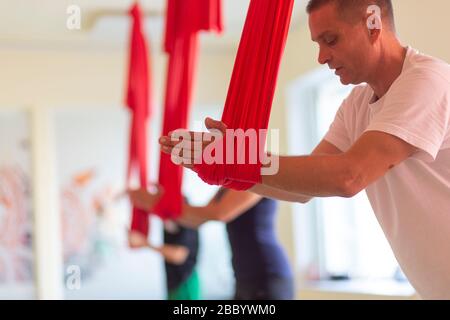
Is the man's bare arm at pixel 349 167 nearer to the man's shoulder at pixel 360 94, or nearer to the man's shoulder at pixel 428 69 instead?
the man's shoulder at pixel 428 69

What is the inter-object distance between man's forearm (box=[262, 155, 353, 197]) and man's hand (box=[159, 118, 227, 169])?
0.10 meters

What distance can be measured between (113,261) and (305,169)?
350 cm

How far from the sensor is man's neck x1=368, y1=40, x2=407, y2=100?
1.28 metres

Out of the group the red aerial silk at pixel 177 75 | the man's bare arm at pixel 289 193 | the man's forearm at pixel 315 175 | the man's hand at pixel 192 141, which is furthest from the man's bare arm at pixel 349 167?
the red aerial silk at pixel 177 75

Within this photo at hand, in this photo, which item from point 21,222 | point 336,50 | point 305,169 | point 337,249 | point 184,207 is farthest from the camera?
point 21,222

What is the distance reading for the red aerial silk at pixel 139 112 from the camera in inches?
103

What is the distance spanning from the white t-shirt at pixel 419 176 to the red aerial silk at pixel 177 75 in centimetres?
82

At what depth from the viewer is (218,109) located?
4742mm

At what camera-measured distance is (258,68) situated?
129cm

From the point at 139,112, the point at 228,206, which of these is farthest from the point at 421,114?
the point at 139,112

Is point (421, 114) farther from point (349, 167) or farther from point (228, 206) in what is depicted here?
point (228, 206)

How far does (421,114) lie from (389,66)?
16 cm

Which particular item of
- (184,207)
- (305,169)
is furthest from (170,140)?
(184,207)
